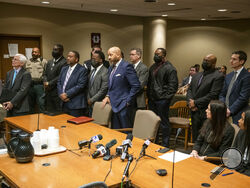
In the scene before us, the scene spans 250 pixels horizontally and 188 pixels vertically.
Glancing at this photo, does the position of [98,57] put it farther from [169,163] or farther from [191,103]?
[169,163]

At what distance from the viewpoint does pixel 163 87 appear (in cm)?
447

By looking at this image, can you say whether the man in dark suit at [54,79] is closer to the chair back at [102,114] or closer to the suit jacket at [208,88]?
the chair back at [102,114]

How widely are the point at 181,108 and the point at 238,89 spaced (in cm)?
143

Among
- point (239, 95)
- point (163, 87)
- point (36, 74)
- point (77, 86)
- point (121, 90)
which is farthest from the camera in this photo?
point (36, 74)

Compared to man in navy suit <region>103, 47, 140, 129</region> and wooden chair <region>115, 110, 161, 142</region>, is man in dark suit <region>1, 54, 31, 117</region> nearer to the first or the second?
man in navy suit <region>103, 47, 140, 129</region>

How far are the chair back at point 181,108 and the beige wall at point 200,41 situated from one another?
6.27m

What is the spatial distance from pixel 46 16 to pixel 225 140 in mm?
6146

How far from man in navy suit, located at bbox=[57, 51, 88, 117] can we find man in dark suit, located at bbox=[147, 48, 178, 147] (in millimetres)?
1065

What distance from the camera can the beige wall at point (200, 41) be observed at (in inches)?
432

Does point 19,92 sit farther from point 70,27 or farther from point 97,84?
point 70,27

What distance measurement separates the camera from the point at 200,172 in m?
2.12

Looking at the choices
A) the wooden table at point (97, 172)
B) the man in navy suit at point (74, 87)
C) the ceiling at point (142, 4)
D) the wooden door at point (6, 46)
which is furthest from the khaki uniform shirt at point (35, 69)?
the wooden table at point (97, 172)

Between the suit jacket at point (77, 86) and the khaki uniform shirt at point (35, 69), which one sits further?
the khaki uniform shirt at point (35, 69)

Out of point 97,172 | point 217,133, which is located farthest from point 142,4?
point 97,172
